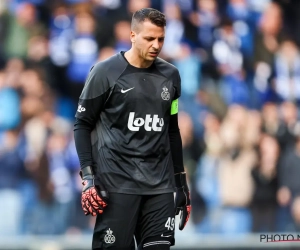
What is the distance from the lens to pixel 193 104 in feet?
36.6

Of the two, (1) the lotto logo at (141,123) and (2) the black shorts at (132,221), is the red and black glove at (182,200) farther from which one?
(1) the lotto logo at (141,123)

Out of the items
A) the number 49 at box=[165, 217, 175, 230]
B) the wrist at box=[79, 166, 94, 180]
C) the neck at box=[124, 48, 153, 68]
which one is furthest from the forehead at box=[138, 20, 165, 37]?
the number 49 at box=[165, 217, 175, 230]

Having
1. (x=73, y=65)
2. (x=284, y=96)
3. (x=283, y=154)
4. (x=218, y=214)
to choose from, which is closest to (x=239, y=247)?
(x=218, y=214)

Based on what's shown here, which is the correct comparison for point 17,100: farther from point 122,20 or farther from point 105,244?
point 105,244

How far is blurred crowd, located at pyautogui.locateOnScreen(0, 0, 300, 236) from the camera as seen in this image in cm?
1066

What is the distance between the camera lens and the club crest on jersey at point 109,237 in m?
5.63

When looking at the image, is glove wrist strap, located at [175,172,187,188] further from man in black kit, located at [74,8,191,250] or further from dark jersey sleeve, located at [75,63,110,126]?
dark jersey sleeve, located at [75,63,110,126]

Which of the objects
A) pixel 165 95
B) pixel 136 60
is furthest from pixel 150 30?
pixel 165 95

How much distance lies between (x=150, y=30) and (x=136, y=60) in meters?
0.30

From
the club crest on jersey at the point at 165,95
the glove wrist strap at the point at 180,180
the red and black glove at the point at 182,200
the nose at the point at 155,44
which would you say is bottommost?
the red and black glove at the point at 182,200

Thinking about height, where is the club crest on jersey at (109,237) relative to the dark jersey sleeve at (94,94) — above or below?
below

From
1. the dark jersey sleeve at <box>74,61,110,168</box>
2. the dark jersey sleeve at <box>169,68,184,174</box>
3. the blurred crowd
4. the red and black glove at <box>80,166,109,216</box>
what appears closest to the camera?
the red and black glove at <box>80,166,109,216</box>

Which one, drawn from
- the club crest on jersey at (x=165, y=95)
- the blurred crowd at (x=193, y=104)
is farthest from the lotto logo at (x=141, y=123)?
the blurred crowd at (x=193, y=104)

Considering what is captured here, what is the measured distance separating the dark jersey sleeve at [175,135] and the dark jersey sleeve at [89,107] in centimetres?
58
